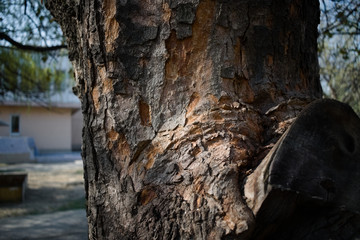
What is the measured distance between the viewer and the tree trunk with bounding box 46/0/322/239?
112 centimetres

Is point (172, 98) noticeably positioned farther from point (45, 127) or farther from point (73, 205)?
point (45, 127)

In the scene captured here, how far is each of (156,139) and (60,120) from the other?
21349mm

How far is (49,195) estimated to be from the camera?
28.4ft

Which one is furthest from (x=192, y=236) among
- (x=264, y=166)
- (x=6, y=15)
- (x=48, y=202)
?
(x=48, y=202)

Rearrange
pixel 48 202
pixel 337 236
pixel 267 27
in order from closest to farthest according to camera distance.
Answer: pixel 337 236 → pixel 267 27 → pixel 48 202

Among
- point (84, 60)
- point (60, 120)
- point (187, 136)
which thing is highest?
point (84, 60)

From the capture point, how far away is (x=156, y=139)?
1.19m

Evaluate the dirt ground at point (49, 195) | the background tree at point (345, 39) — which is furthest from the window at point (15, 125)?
the background tree at point (345, 39)

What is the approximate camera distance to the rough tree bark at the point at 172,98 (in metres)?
1.12

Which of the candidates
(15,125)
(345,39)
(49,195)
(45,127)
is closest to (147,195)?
(345,39)

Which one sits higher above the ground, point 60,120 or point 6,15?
point 6,15

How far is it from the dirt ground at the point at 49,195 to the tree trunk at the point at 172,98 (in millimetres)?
3949

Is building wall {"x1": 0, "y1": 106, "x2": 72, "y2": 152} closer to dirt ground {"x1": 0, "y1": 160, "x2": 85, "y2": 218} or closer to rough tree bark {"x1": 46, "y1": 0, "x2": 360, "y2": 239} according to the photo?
dirt ground {"x1": 0, "y1": 160, "x2": 85, "y2": 218}

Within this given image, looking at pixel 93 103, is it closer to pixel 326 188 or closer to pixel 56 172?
pixel 326 188
